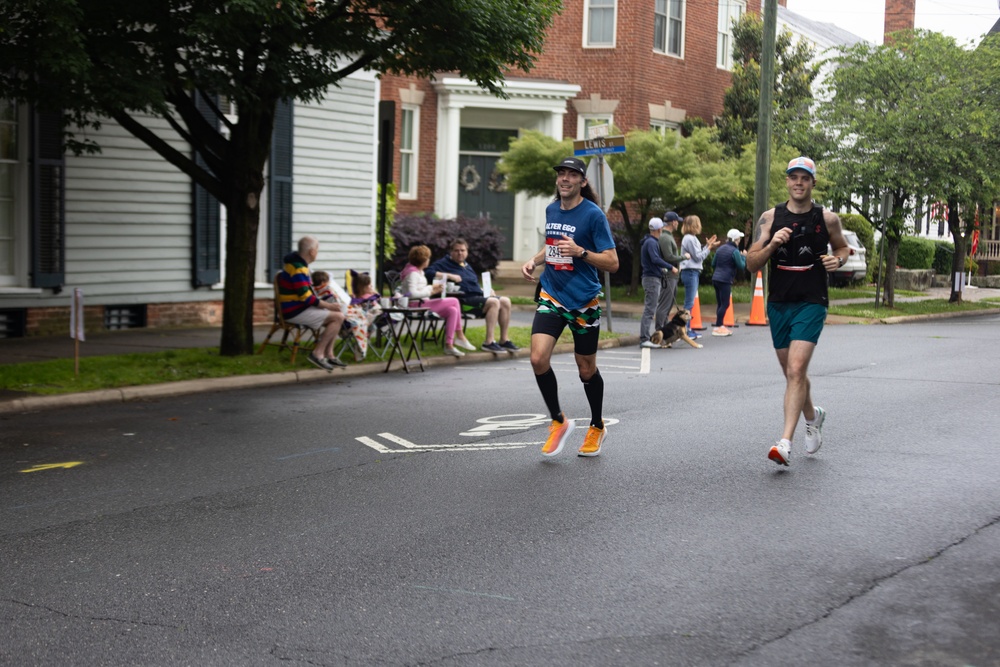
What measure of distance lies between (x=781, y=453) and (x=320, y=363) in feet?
22.5

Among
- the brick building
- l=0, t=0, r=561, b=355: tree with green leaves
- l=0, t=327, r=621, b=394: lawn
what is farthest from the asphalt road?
the brick building

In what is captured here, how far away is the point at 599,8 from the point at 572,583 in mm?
26981

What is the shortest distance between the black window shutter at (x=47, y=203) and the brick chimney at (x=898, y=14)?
1530 inches

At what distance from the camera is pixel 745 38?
32.5 m

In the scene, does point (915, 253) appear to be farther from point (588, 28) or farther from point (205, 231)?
point (205, 231)

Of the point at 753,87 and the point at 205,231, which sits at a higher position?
the point at 753,87

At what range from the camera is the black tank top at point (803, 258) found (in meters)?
7.73

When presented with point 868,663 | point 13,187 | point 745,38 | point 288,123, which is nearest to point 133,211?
point 13,187

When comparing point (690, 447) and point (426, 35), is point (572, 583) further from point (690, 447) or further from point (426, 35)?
point (426, 35)

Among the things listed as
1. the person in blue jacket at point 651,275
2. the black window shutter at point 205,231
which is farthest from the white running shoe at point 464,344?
the black window shutter at point 205,231

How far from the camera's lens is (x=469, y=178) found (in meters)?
30.2

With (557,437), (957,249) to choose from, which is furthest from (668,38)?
(557,437)

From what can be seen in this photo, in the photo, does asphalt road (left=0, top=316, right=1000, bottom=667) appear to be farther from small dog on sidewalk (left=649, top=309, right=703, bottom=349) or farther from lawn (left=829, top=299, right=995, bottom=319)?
lawn (left=829, top=299, right=995, bottom=319)

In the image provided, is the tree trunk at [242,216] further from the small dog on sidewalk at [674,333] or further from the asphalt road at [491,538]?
the small dog on sidewalk at [674,333]
